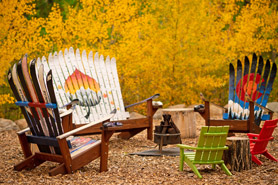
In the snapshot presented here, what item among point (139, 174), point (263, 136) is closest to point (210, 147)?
point (139, 174)

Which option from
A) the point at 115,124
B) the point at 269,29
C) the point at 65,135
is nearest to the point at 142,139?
the point at 115,124

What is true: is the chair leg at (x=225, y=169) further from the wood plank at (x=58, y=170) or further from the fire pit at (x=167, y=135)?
the wood plank at (x=58, y=170)

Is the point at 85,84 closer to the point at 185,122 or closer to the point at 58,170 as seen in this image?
the point at 185,122

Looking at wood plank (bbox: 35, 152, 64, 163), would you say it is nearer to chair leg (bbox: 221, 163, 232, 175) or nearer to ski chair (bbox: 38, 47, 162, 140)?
chair leg (bbox: 221, 163, 232, 175)

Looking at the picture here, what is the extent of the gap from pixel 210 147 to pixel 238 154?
1.45 ft

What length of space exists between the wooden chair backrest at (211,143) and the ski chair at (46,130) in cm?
99

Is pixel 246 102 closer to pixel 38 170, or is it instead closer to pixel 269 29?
pixel 38 170

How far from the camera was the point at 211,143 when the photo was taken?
398cm

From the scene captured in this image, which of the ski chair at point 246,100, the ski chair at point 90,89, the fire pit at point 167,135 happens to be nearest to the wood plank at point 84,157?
the fire pit at point 167,135

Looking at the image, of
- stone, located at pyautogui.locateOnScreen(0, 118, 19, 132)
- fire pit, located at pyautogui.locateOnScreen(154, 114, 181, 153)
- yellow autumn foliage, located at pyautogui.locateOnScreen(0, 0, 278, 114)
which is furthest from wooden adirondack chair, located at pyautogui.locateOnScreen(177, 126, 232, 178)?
yellow autumn foliage, located at pyautogui.locateOnScreen(0, 0, 278, 114)

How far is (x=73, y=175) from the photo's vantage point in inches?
155

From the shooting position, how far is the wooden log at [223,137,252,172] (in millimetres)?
4238

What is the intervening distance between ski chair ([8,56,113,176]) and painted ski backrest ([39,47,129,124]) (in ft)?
5.93

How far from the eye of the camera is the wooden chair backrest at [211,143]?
393cm
